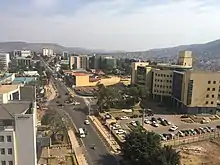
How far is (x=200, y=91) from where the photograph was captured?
116 ft

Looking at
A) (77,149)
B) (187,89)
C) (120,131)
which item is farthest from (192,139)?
(77,149)

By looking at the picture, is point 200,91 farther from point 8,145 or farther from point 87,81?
point 87,81

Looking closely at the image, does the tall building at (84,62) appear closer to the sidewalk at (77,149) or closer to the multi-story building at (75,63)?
the multi-story building at (75,63)

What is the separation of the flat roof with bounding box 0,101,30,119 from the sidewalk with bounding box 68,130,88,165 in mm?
6619

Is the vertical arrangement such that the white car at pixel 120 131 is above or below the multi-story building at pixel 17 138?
below

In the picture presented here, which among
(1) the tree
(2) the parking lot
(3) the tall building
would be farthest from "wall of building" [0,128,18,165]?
(3) the tall building

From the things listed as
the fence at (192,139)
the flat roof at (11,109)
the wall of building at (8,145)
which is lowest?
the fence at (192,139)

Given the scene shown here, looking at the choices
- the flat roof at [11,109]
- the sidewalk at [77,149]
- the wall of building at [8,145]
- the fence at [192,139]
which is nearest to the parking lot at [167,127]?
the fence at [192,139]

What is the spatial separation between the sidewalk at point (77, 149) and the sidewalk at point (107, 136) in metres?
2.77

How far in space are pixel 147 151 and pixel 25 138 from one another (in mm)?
8177

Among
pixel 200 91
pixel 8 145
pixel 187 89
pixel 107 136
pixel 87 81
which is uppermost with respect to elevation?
pixel 187 89

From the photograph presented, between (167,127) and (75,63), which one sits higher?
(75,63)

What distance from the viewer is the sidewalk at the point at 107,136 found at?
2402 centimetres

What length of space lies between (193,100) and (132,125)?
10043 mm
